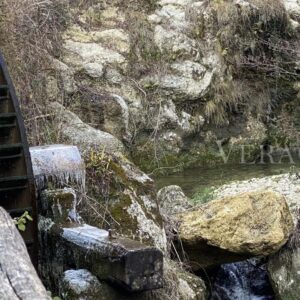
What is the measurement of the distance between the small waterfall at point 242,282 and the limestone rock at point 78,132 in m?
2.11

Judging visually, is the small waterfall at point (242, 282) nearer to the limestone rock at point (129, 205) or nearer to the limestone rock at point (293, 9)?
the limestone rock at point (129, 205)

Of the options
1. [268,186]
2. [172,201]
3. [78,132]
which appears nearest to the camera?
[172,201]

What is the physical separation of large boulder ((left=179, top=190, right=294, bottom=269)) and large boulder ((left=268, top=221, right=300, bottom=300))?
162mm

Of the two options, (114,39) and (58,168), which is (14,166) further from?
(114,39)

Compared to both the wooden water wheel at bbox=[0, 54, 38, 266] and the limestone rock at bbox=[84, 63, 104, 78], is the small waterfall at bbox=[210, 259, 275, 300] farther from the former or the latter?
the limestone rock at bbox=[84, 63, 104, 78]

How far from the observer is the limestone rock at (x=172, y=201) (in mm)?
7270

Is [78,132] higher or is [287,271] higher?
[78,132]

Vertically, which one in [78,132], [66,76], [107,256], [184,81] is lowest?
[107,256]

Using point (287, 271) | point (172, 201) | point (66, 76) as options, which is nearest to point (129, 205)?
point (172, 201)

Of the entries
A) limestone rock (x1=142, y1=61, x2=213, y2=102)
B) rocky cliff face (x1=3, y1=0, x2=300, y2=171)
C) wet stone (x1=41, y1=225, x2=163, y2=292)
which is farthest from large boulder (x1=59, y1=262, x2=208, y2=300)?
limestone rock (x1=142, y1=61, x2=213, y2=102)

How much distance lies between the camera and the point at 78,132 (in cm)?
854

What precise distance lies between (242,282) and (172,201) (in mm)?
1159

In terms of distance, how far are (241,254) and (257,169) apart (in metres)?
4.58

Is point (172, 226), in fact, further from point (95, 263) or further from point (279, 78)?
point (279, 78)
